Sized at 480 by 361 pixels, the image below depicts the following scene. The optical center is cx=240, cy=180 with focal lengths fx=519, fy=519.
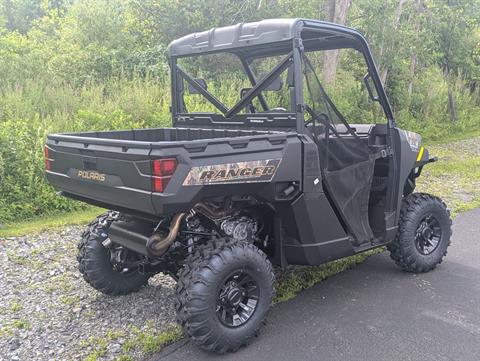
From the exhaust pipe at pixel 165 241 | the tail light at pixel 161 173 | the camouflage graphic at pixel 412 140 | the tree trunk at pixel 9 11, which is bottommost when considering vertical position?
the exhaust pipe at pixel 165 241

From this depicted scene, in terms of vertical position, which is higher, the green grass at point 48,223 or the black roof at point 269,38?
the black roof at point 269,38

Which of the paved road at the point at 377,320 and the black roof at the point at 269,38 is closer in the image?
the paved road at the point at 377,320

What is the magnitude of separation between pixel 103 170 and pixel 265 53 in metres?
1.87

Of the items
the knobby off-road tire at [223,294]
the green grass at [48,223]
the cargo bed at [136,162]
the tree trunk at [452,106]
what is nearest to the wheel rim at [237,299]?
the knobby off-road tire at [223,294]

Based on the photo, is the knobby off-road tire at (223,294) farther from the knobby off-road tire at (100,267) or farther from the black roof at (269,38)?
the black roof at (269,38)

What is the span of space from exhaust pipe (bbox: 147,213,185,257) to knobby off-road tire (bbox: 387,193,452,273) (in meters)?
2.21

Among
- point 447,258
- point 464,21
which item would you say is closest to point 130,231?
point 447,258

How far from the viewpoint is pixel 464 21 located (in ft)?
50.4

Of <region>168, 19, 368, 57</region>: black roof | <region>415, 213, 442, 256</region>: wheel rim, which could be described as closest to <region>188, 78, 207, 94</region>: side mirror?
<region>168, 19, 368, 57</region>: black roof

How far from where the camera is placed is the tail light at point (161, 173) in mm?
3025

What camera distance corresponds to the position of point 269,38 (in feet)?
12.1

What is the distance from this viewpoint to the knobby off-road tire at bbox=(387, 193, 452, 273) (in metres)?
4.67

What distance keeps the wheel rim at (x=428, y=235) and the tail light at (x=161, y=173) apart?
108 inches

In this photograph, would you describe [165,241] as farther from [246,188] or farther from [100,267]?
[100,267]
